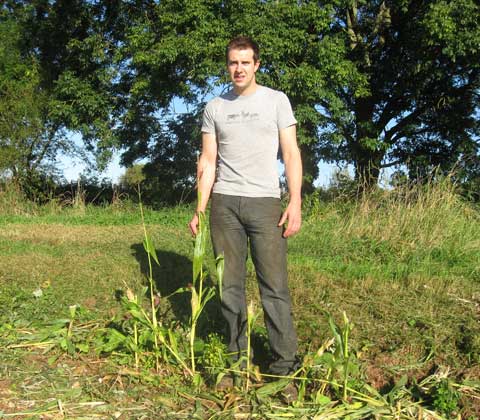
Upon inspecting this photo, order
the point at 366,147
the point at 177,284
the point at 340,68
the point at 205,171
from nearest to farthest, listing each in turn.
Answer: the point at 205,171
the point at 177,284
the point at 340,68
the point at 366,147

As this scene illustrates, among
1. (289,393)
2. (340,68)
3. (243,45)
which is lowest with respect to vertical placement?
(289,393)

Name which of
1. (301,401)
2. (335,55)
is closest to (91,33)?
(335,55)

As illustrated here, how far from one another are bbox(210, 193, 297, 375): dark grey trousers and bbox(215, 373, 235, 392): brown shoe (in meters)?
0.17

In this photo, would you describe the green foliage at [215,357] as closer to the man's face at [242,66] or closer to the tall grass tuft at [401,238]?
the man's face at [242,66]

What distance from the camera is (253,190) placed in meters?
3.31

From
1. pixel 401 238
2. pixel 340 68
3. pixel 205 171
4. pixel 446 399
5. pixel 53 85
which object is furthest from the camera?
pixel 53 85

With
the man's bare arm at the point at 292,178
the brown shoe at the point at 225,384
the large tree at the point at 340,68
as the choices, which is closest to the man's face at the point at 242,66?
the man's bare arm at the point at 292,178

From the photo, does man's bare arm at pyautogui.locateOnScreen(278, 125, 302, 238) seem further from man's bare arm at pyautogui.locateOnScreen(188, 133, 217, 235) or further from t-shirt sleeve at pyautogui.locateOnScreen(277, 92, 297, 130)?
man's bare arm at pyautogui.locateOnScreen(188, 133, 217, 235)

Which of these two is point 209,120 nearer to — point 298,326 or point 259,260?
point 259,260

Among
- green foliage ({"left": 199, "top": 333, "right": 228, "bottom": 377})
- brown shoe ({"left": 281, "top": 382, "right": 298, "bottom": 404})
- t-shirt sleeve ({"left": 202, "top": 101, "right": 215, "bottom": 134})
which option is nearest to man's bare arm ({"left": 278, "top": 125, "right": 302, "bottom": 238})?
t-shirt sleeve ({"left": 202, "top": 101, "right": 215, "bottom": 134})

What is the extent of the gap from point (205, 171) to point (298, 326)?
4.99ft

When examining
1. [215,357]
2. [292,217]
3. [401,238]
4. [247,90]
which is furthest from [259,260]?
[401,238]

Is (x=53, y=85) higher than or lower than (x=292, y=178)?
higher

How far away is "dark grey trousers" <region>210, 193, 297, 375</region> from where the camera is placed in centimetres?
333
